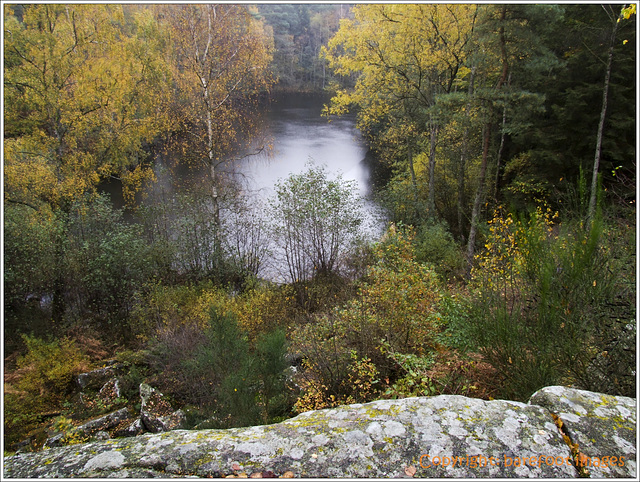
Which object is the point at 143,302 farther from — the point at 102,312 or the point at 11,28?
the point at 11,28

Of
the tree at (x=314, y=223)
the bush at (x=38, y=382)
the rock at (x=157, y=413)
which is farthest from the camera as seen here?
the tree at (x=314, y=223)

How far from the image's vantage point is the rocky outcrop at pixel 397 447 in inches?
62.3

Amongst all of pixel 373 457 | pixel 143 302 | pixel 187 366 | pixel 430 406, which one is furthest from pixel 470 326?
pixel 143 302

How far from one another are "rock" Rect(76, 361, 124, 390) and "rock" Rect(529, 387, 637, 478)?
8.44 m

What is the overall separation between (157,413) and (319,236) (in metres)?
7.45

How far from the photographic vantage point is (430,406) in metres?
1.95

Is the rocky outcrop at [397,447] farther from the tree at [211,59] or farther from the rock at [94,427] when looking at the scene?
the tree at [211,59]

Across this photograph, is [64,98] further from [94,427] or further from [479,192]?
[479,192]

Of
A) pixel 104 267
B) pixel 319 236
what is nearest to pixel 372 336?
pixel 319 236

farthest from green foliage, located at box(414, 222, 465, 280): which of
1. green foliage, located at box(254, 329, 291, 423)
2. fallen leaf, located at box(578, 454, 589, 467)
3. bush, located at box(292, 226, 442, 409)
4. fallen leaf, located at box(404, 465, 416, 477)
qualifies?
fallen leaf, located at box(404, 465, 416, 477)

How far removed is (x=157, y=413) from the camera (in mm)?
6445

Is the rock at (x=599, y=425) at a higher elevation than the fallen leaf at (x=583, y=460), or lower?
higher

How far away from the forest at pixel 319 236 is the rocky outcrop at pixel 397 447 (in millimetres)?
885

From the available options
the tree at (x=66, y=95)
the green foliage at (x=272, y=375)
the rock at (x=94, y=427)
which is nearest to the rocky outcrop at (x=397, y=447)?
the green foliage at (x=272, y=375)
